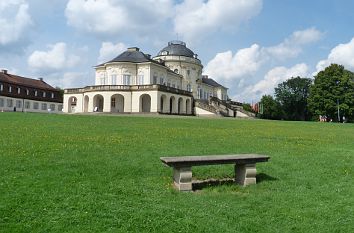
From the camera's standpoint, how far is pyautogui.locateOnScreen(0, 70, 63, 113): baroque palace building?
263 ft

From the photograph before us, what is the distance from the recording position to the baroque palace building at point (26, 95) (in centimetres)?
8031

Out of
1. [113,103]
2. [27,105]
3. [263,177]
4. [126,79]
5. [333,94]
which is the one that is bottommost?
[263,177]

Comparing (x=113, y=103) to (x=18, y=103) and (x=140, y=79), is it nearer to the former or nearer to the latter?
(x=140, y=79)

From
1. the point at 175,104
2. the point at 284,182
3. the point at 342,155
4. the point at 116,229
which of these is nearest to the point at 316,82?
the point at 175,104

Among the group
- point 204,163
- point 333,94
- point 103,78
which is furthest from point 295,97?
point 204,163

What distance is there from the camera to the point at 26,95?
86.6 metres

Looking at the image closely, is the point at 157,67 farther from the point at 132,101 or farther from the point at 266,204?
the point at 266,204

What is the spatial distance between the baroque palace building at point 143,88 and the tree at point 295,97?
813 inches

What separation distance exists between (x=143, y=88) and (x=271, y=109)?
137ft

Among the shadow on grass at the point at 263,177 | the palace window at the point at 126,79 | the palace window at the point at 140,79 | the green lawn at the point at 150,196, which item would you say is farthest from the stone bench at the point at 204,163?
the palace window at the point at 140,79

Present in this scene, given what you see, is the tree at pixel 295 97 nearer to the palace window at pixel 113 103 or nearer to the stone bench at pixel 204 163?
the palace window at pixel 113 103

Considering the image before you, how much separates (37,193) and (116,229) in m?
2.22

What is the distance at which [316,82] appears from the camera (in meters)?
68.0

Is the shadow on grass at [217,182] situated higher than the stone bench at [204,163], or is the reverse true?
the stone bench at [204,163]
